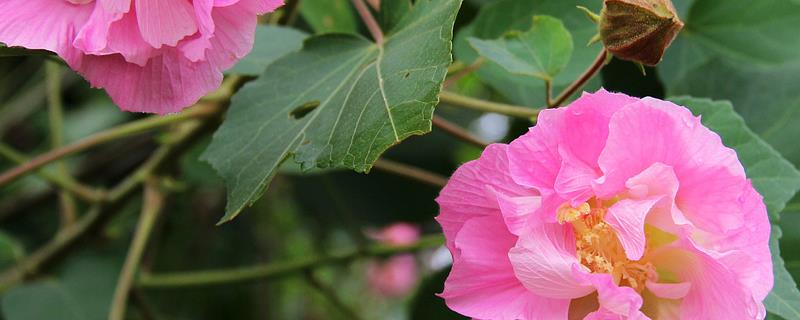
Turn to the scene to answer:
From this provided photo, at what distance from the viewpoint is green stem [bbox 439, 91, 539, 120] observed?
82cm

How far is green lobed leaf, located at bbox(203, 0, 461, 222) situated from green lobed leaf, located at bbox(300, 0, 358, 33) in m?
0.32

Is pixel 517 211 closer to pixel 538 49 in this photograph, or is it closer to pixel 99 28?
pixel 538 49

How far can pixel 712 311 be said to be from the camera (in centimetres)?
65

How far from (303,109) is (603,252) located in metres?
0.26

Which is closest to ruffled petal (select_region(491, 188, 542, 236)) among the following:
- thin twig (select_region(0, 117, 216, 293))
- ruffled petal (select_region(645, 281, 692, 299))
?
ruffled petal (select_region(645, 281, 692, 299))

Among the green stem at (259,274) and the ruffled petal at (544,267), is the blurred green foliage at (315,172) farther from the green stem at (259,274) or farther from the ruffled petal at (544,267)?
the ruffled petal at (544,267)

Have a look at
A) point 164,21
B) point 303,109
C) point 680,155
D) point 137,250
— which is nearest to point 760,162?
point 680,155

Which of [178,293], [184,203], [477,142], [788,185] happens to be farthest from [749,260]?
[184,203]

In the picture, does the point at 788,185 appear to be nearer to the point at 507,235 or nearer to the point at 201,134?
the point at 507,235

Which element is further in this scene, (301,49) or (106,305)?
(106,305)

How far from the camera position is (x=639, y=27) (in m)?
0.66

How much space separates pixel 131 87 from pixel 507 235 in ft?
0.94

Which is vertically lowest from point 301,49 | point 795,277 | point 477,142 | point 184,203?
point 184,203

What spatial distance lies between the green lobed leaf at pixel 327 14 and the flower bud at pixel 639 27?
1.64 ft
